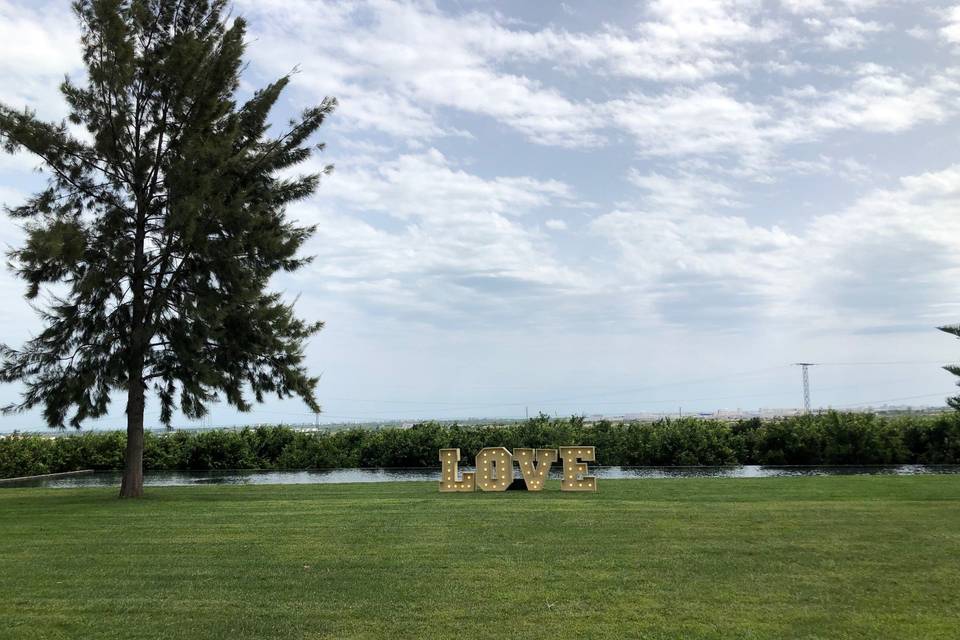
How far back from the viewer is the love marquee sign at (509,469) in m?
13.5

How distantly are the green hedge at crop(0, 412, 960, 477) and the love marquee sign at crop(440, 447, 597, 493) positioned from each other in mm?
5831

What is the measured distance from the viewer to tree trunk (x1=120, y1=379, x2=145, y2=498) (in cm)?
1373

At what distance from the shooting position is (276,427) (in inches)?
846

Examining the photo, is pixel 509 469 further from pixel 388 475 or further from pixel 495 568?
pixel 495 568

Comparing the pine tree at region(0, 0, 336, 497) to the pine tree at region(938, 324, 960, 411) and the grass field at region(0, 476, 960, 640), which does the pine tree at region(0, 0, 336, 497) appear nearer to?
the grass field at region(0, 476, 960, 640)

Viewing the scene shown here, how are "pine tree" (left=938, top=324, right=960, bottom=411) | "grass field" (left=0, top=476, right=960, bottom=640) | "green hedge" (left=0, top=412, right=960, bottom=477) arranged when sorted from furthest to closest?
"green hedge" (left=0, top=412, right=960, bottom=477) → "pine tree" (left=938, top=324, right=960, bottom=411) → "grass field" (left=0, top=476, right=960, bottom=640)

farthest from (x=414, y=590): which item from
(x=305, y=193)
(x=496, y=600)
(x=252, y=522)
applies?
(x=305, y=193)

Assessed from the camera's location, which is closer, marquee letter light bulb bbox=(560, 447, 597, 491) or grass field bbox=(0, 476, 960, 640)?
grass field bbox=(0, 476, 960, 640)

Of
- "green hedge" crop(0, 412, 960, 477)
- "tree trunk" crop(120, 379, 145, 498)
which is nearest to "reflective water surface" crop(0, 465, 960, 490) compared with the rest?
"green hedge" crop(0, 412, 960, 477)

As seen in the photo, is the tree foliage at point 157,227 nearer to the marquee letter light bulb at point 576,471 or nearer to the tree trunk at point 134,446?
the tree trunk at point 134,446

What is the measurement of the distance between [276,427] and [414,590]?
16.1 meters

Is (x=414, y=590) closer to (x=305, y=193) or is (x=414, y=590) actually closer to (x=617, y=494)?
(x=617, y=494)

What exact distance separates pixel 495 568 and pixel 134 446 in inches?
396

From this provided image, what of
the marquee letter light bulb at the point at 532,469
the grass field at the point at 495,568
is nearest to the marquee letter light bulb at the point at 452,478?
the marquee letter light bulb at the point at 532,469
